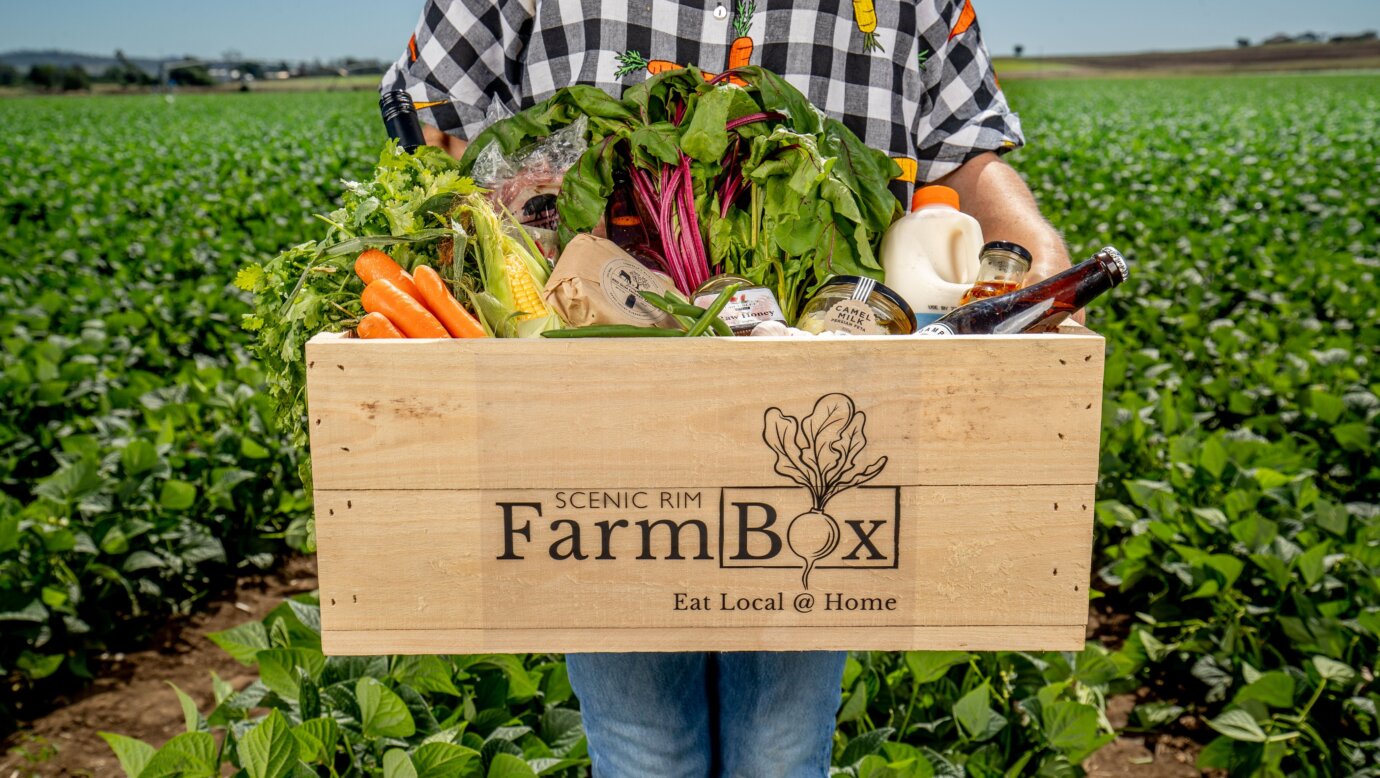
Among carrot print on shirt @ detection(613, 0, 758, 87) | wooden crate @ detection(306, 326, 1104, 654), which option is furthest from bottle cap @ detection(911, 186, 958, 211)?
wooden crate @ detection(306, 326, 1104, 654)

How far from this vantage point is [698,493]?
1.28 meters

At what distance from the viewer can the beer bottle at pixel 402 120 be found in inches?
66.4

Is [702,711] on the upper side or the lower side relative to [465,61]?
lower

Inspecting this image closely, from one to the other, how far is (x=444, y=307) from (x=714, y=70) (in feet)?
2.06

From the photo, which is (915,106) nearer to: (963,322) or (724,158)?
(724,158)

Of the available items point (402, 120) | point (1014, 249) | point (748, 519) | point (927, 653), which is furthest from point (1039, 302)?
point (927, 653)

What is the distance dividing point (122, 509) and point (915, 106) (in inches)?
117

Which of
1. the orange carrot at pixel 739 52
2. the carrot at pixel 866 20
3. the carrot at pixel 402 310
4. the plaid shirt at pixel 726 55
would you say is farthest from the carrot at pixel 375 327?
the carrot at pixel 866 20

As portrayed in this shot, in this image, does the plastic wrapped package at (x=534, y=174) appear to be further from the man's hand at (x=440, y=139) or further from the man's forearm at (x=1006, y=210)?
the man's forearm at (x=1006, y=210)

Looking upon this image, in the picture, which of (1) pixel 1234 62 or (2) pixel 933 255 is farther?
(1) pixel 1234 62

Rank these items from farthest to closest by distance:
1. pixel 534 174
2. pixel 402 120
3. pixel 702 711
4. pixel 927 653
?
1. pixel 927 653
2. pixel 702 711
3. pixel 402 120
4. pixel 534 174

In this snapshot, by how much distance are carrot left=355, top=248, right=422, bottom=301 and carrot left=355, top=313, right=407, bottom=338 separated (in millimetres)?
74

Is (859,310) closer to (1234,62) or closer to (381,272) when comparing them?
(381,272)

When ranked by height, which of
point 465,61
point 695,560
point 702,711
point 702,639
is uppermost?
point 465,61
